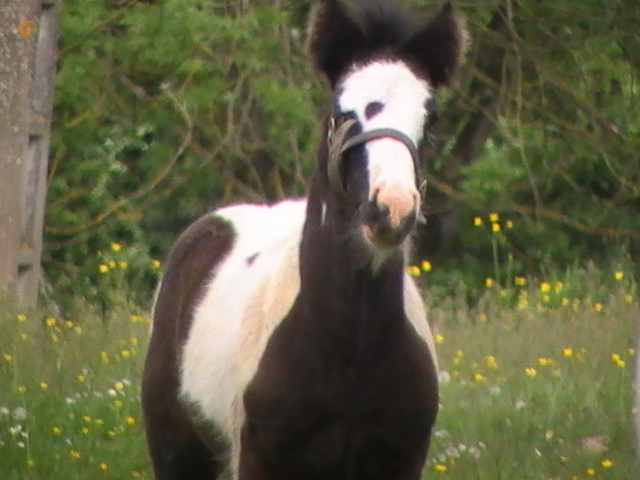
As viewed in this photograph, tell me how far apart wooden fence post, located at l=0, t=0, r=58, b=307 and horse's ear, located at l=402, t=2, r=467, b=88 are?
4.57 m

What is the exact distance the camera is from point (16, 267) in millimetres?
10641

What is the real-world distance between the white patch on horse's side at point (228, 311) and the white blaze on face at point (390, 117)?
64 cm

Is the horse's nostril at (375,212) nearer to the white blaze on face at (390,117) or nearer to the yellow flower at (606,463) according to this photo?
the white blaze on face at (390,117)

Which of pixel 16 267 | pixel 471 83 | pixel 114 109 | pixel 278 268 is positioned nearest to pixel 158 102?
pixel 114 109

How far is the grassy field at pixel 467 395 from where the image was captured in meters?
7.77

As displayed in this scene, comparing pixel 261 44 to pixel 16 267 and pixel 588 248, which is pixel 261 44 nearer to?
pixel 16 267

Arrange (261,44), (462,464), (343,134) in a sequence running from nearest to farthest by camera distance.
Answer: (343,134) < (462,464) < (261,44)

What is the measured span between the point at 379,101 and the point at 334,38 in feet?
1.40

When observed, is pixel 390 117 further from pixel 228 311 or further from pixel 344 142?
pixel 228 311

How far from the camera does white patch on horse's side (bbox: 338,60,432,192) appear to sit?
16.4ft

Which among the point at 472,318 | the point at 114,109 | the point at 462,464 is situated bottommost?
the point at 462,464

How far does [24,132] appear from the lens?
34.5ft

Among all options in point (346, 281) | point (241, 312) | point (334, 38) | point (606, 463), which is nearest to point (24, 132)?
point (606, 463)

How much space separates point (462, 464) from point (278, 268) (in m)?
2.22
